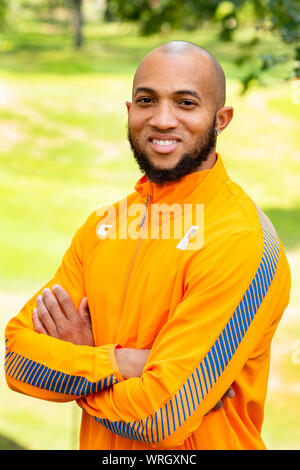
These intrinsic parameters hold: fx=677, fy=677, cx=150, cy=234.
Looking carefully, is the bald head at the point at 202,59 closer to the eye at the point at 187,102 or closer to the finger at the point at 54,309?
the eye at the point at 187,102

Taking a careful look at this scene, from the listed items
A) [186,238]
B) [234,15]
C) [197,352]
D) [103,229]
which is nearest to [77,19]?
[234,15]

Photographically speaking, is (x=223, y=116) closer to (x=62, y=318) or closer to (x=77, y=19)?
(x=62, y=318)

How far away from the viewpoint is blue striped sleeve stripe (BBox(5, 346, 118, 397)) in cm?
181

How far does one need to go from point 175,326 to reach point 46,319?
1.60 ft

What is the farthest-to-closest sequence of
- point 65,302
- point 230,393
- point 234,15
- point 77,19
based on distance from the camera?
point 77,19 → point 234,15 → point 65,302 → point 230,393

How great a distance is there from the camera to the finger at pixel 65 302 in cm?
205

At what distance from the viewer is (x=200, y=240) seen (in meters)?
1.82

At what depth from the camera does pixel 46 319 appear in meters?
2.05

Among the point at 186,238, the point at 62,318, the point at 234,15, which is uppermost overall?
the point at 234,15

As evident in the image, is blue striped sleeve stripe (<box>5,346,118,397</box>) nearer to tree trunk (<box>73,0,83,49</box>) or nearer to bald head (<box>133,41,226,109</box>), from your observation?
bald head (<box>133,41,226,109</box>)

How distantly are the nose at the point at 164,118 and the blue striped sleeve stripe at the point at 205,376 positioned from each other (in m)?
0.42

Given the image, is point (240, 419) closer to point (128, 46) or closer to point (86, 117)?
point (86, 117)

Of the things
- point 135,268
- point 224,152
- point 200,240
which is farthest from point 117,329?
point 224,152
